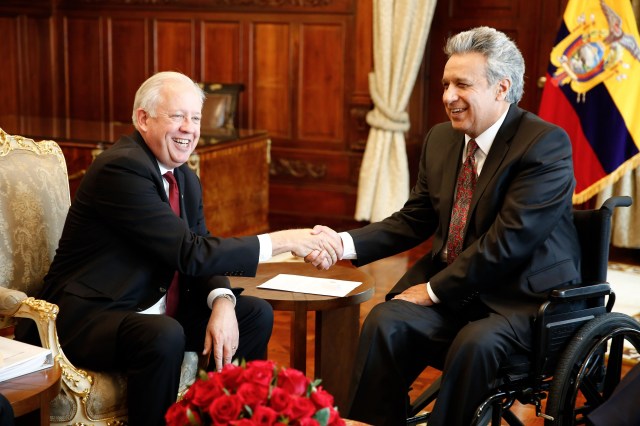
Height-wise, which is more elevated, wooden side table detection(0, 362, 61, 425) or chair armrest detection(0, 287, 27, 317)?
chair armrest detection(0, 287, 27, 317)

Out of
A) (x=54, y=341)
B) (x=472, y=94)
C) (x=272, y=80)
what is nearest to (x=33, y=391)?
(x=54, y=341)

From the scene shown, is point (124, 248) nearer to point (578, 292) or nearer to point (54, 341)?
point (54, 341)

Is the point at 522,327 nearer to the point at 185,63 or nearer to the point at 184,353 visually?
the point at 184,353

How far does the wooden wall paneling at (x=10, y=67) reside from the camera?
8.36 m

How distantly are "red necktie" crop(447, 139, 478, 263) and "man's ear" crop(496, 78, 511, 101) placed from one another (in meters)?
0.17

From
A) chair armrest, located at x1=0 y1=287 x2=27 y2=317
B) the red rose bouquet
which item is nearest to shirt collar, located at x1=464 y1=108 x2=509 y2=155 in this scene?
the red rose bouquet

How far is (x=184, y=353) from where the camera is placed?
2.75 meters

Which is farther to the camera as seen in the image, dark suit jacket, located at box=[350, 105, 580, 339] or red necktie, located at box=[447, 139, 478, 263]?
red necktie, located at box=[447, 139, 478, 263]

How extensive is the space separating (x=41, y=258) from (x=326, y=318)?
0.97 metres

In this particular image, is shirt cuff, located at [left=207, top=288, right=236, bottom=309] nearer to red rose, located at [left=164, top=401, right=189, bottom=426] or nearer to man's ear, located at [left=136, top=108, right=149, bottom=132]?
man's ear, located at [left=136, top=108, right=149, bottom=132]

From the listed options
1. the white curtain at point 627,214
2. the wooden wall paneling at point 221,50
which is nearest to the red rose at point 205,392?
the white curtain at point 627,214

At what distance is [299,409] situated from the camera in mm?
1685

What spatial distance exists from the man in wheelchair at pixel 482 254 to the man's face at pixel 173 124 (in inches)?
30.9

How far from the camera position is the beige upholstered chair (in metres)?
2.55
